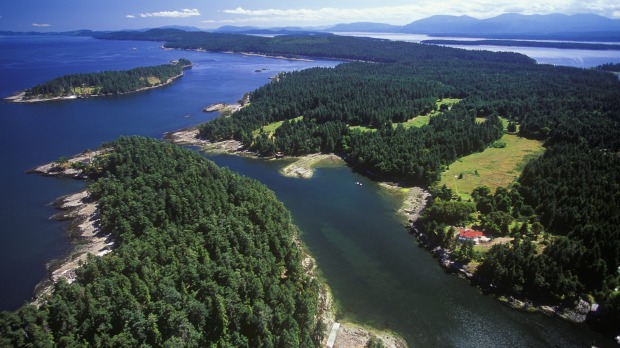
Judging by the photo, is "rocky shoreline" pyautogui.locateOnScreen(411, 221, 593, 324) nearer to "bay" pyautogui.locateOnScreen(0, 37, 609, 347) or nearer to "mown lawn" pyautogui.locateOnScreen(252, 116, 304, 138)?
"bay" pyautogui.locateOnScreen(0, 37, 609, 347)

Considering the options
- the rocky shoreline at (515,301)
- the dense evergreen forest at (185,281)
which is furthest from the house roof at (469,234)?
the dense evergreen forest at (185,281)

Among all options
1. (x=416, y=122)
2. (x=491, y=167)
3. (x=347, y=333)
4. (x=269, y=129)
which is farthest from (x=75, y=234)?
(x=416, y=122)

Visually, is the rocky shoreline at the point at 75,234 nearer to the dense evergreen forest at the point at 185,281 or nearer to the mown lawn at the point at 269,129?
the dense evergreen forest at the point at 185,281

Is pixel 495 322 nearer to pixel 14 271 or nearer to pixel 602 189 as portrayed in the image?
pixel 602 189

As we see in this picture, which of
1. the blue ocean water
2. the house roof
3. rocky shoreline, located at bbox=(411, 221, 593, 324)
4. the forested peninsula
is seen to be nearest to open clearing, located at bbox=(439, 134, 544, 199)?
the forested peninsula

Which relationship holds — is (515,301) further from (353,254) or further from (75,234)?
(75,234)

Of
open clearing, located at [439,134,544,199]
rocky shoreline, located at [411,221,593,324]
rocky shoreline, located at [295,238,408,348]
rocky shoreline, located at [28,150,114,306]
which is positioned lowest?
rocky shoreline, located at [295,238,408,348]

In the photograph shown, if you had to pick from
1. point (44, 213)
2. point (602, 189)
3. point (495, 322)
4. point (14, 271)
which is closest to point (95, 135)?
point (44, 213)
